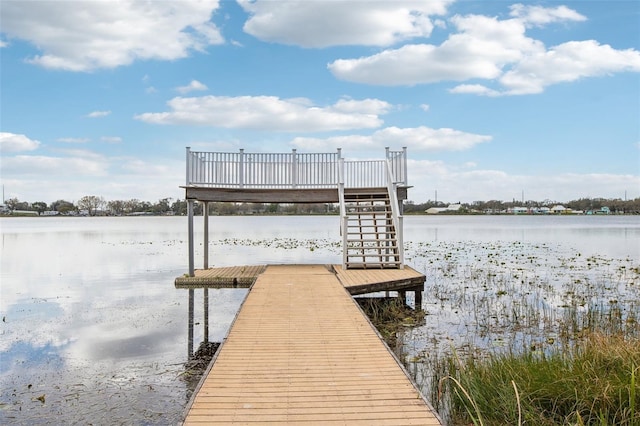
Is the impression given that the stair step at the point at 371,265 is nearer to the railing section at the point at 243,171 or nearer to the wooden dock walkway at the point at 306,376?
the railing section at the point at 243,171

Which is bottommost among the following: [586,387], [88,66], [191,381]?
[191,381]

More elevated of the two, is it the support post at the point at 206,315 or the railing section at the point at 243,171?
the railing section at the point at 243,171

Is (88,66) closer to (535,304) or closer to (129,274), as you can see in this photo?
(129,274)

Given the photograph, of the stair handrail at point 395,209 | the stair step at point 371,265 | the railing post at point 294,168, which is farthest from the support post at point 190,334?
the stair handrail at point 395,209

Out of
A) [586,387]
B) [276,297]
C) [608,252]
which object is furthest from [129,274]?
[608,252]

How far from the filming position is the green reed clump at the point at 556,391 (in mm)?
4484

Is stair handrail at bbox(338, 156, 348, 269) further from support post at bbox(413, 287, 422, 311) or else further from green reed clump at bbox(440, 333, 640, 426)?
green reed clump at bbox(440, 333, 640, 426)

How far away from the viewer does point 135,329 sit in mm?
9445

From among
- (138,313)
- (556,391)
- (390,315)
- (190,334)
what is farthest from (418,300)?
(556,391)

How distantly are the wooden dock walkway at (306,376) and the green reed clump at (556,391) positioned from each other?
0.67 metres

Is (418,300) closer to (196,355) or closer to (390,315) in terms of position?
(390,315)

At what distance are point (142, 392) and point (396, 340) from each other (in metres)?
4.12

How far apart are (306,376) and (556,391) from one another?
2.40 m

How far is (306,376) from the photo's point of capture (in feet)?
15.9
